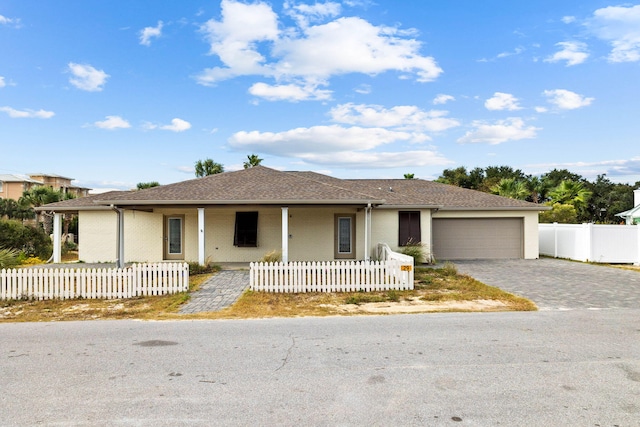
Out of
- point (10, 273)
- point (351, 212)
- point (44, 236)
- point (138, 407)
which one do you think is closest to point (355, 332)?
point (138, 407)

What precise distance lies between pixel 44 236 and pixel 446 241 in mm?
22563

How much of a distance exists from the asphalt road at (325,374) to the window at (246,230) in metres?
10.0

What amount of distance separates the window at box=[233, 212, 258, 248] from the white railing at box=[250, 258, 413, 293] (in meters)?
6.51

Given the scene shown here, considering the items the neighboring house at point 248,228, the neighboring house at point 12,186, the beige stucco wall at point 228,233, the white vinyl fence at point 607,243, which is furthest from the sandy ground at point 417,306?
the neighboring house at point 12,186

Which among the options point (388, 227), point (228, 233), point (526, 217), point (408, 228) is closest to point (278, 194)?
point (228, 233)

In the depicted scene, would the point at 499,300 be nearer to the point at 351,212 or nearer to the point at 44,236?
the point at 351,212

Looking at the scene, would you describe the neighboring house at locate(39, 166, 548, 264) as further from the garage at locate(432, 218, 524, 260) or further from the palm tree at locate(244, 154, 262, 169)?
the palm tree at locate(244, 154, 262, 169)

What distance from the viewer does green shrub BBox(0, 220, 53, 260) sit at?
21859mm

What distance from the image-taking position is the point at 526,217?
65.0 ft

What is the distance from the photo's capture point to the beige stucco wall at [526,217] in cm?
1972

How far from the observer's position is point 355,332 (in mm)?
6789

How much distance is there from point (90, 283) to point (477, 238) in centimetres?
1658

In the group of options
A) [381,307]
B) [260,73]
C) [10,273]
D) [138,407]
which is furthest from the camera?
[260,73]

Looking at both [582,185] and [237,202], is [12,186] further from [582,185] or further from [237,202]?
[582,185]
